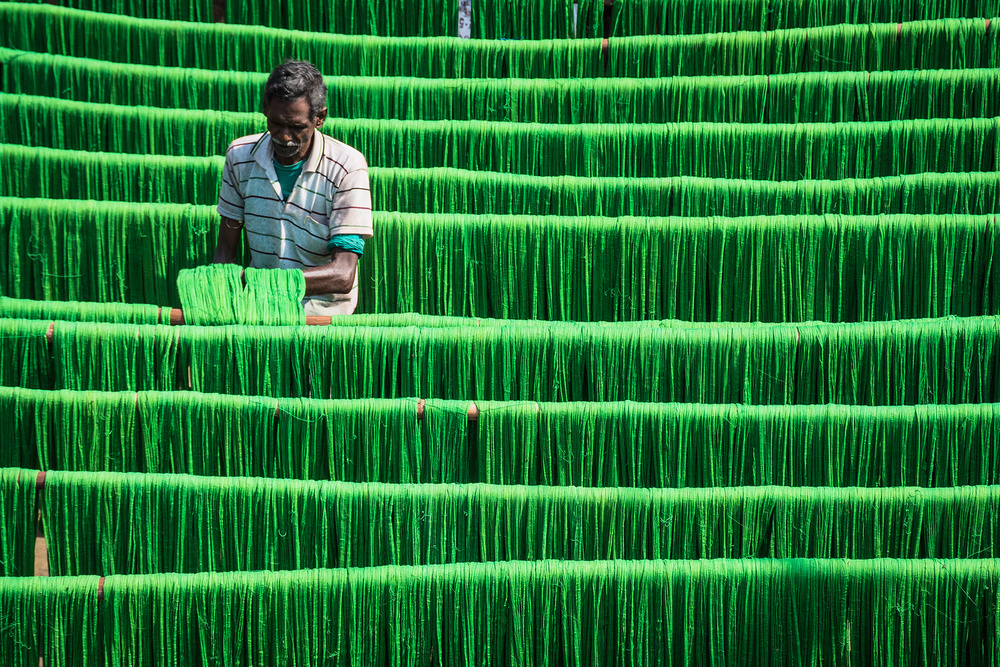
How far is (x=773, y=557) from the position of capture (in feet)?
9.74

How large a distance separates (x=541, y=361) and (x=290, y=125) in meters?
1.24

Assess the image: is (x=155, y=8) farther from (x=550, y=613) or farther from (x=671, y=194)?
(x=550, y=613)

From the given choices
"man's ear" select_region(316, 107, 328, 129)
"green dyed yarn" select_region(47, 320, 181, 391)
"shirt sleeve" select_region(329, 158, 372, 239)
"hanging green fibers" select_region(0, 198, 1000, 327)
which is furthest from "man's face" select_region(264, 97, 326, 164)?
"green dyed yarn" select_region(47, 320, 181, 391)

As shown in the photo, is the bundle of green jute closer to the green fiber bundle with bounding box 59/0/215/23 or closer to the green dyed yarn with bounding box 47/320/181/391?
the green dyed yarn with bounding box 47/320/181/391

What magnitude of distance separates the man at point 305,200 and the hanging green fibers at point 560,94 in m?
0.93

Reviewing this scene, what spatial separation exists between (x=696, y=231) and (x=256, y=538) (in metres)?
1.99

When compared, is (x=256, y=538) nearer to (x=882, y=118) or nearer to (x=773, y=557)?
(x=773, y=557)

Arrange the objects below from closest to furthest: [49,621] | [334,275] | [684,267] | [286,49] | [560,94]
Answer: [49,621]
[334,275]
[684,267]
[560,94]
[286,49]

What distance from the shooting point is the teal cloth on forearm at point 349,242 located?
3.56 meters

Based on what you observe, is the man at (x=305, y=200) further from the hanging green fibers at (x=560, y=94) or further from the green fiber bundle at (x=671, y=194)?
the hanging green fibers at (x=560, y=94)

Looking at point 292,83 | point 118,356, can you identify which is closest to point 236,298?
point 118,356

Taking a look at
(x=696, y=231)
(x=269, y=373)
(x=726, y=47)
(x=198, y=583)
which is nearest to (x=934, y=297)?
(x=696, y=231)

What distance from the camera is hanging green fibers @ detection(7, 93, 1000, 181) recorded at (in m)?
4.10

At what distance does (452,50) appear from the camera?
4.74 m
